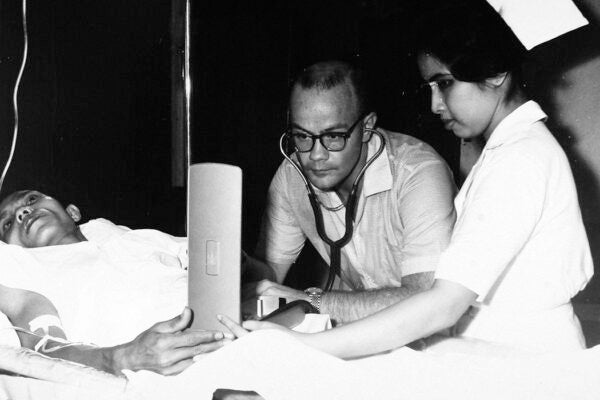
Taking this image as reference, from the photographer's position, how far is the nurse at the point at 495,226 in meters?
0.95

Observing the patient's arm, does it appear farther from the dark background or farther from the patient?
the dark background

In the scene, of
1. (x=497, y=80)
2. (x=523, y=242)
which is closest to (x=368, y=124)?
(x=497, y=80)

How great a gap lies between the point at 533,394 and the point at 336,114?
1055mm

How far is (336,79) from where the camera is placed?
175 centimetres

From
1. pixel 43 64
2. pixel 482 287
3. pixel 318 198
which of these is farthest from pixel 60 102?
pixel 482 287

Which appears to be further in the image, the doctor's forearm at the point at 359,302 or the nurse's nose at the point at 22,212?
the nurse's nose at the point at 22,212

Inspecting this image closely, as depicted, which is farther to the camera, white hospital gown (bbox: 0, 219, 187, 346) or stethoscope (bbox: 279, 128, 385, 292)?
stethoscope (bbox: 279, 128, 385, 292)

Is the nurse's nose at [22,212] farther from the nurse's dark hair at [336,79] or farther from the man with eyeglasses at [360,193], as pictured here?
the nurse's dark hair at [336,79]

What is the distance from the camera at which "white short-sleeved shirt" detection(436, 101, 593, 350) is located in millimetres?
951

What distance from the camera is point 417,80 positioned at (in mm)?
2777

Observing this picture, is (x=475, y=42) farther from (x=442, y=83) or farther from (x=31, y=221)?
(x=31, y=221)

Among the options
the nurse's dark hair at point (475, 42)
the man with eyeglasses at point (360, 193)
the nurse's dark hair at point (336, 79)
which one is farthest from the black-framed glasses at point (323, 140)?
the nurse's dark hair at point (475, 42)

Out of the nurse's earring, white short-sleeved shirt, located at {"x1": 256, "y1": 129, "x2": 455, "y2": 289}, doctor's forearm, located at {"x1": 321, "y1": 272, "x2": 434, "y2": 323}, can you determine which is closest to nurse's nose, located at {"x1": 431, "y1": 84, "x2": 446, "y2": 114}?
the nurse's earring

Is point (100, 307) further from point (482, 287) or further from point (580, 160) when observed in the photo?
point (580, 160)
